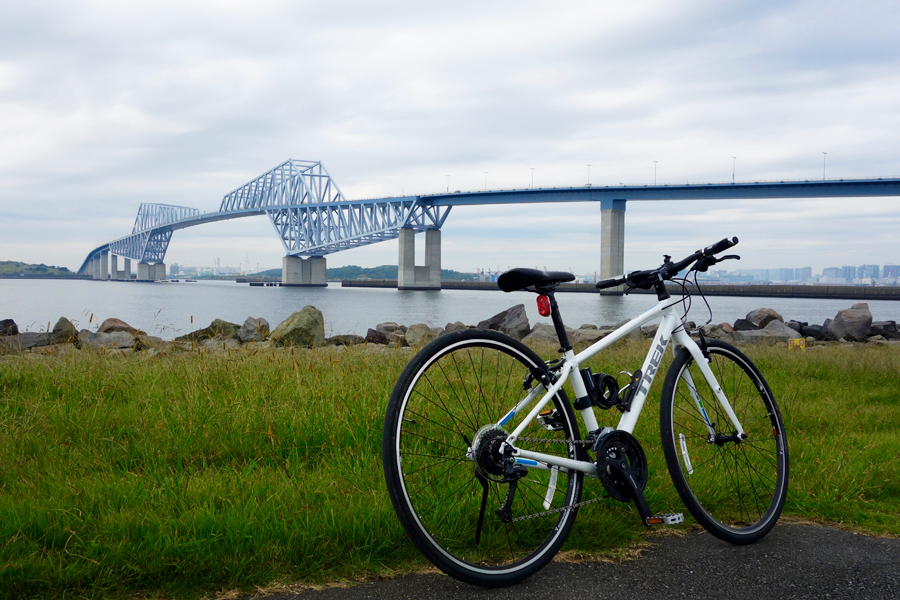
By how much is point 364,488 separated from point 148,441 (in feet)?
4.37

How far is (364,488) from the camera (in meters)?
2.83

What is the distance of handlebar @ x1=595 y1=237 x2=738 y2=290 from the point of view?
284cm

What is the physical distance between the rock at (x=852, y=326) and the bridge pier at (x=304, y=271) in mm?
71455

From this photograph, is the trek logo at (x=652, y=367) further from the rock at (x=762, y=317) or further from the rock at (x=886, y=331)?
the rock at (x=762, y=317)

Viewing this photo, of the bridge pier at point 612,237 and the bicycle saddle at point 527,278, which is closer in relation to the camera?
the bicycle saddle at point 527,278

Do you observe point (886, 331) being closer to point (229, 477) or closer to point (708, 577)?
point (708, 577)

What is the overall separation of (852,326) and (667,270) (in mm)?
18908

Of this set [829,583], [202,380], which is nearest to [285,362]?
[202,380]

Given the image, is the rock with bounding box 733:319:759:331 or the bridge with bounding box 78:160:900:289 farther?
the bridge with bounding box 78:160:900:289

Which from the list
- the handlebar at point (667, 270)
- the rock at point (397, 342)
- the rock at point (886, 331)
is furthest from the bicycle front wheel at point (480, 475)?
the rock at point (886, 331)

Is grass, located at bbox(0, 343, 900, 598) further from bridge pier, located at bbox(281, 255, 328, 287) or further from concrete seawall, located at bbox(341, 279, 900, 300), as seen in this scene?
bridge pier, located at bbox(281, 255, 328, 287)

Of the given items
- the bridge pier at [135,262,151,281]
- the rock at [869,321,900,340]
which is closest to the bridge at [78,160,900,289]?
the bridge pier at [135,262,151,281]

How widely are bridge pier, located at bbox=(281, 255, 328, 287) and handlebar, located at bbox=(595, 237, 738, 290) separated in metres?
82.1

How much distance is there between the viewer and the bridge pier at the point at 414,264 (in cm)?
7212
